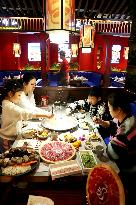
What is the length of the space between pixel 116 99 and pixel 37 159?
1.64m

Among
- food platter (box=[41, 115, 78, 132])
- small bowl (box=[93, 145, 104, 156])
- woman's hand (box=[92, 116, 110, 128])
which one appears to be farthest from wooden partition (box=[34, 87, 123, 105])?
small bowl (box=[93, 145, 104, 156])

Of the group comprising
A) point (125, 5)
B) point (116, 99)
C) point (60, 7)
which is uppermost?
point (125, 5)

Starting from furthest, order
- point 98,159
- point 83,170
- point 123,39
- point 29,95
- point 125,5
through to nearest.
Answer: point 123,39 → point 125,5 → point 29,95 → point 98,159 → point 83,170

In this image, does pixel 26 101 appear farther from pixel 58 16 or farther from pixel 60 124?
pixel 58 16

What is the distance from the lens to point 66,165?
2.91 meters

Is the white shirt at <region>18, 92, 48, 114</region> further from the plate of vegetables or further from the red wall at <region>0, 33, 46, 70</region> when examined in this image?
the red wall at <region>0, 33, 46, 70</region>

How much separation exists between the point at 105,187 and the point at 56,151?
4.04ft

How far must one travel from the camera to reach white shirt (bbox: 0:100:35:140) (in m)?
4.05

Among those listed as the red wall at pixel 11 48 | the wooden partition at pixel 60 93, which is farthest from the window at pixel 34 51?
the wooden partition at pixel 60 93

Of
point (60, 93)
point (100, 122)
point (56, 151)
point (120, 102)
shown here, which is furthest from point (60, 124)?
point (60, 93)

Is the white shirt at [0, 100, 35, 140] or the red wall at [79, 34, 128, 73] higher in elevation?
the red wall at [79, 34, 128, 73]

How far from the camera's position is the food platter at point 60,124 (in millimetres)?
4242

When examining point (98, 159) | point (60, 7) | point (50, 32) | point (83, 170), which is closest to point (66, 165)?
point (83, 170)

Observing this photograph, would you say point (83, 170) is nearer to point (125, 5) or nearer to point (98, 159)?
A: point (98, 159)
